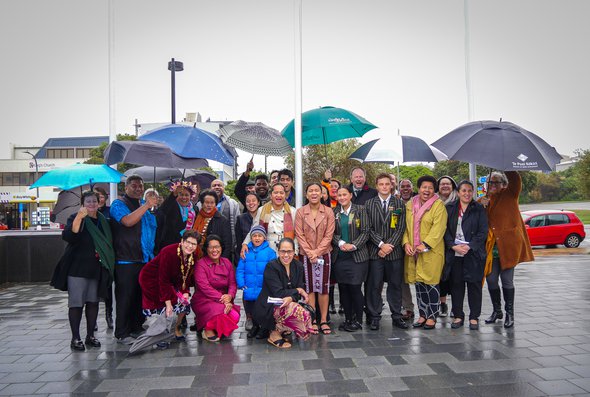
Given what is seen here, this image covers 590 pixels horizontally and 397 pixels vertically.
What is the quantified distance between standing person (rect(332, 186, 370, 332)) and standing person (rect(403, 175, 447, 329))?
1.91 ft

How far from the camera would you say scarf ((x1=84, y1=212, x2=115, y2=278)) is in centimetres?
538

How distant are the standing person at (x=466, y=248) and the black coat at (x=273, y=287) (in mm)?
1955

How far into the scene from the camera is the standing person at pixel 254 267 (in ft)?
18.9

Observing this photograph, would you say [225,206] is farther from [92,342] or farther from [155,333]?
[92,342]

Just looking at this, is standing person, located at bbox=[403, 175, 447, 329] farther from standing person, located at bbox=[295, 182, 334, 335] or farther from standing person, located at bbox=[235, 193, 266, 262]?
standing person, located at bbox=[235, 193, 266, 262]

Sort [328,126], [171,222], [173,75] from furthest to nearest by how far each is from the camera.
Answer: [173,75], [328,126], [171,222]

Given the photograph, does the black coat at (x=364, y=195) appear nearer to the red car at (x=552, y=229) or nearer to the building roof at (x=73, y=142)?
the red car at (x=552, y=229)

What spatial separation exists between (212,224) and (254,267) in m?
0.82

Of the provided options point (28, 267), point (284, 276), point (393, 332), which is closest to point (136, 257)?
point (284, 276)

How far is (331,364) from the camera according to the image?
458 centimetres

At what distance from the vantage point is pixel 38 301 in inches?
338

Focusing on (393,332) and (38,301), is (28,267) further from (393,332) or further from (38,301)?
(393,332)

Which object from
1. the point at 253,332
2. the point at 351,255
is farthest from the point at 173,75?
the point at 253,332

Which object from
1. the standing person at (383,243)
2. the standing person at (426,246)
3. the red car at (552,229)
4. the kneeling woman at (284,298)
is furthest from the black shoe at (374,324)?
the red car at (552,229)
